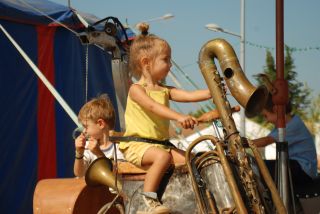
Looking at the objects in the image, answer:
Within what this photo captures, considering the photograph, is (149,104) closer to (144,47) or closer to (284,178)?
(144,47)

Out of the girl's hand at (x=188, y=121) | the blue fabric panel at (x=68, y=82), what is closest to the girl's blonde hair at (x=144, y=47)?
the girl's hand at (x=188, y=121)

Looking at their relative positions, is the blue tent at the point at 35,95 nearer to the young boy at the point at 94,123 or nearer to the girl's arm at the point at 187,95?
the young boy at the point at 94,123

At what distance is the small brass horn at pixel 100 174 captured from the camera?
3273 mm

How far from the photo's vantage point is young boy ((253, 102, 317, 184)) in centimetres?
394

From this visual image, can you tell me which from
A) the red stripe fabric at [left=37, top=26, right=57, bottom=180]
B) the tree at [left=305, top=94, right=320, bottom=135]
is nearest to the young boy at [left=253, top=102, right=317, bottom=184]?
the red stripe fabric at [left=37, top=26, right=57, bottom=180]

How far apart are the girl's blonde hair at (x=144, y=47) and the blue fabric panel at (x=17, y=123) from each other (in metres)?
2.91

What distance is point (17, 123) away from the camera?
20.0ft

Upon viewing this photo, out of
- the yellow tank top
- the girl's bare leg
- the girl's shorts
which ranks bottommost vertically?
the girl's bare leg

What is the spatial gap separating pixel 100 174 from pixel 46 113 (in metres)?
3.30

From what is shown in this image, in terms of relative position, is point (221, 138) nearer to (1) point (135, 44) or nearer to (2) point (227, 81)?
(2) point (227, 81)

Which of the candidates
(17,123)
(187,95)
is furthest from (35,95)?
(187,95)

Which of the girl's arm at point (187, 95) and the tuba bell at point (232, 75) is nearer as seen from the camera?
the tuba bell at point (232, 75)

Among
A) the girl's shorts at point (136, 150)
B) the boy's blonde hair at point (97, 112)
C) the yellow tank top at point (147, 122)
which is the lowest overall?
the girl's shorts at point (136, 150)

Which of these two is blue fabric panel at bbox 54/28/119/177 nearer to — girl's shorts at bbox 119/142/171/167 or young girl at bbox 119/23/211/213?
young girl at bbox 119/23/211/213
